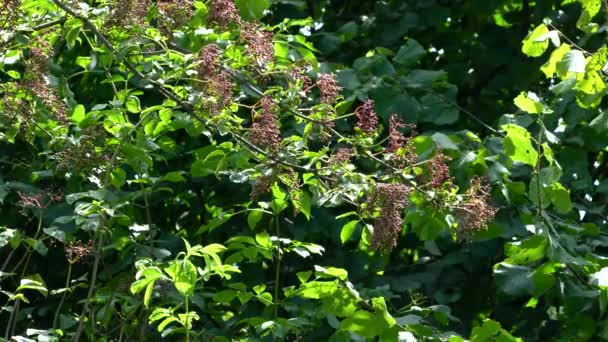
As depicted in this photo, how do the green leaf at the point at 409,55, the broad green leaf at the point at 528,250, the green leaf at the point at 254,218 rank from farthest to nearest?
the green leaf at the point at 409,55
the green leaf at the point at 254,218
the broad green leaf at the point at 528,250

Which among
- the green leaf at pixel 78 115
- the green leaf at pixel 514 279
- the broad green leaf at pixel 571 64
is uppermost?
the broad green leaf at pixel 571 64

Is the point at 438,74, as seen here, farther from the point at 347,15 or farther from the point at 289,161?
the point at 289,161

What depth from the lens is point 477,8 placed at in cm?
527

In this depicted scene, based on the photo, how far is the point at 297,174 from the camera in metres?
3.34

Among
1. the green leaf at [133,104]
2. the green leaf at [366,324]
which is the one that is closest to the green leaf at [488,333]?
the green leaf at [366,324]

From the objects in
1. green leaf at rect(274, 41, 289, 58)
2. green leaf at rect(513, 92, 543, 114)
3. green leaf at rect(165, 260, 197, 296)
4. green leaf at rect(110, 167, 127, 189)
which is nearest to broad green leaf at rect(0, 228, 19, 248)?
green leaf at rect(110, 167, 127, 189)

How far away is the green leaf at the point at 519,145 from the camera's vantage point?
Result: 3545 mm

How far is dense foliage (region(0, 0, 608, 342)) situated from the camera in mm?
3236

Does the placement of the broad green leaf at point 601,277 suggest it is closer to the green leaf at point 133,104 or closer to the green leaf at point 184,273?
the green leaf at point 184,273

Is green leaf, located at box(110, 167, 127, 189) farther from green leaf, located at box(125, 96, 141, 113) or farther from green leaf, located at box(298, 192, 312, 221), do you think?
green leaf, located at box(298, 192, 312, 221)

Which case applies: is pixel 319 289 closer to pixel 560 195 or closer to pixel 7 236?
pixel 560 195

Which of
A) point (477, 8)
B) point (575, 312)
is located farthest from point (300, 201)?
point (477, 8)

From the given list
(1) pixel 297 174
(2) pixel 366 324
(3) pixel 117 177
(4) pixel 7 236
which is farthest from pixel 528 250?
(4) pixel 7 236

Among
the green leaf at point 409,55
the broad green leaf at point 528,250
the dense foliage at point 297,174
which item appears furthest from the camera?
the green leaf at point 409,55
